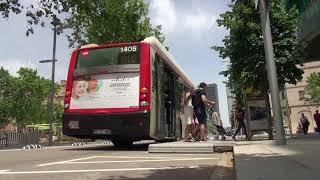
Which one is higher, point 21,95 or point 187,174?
point 21,95

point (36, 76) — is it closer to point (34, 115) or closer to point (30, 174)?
point (34, 115)

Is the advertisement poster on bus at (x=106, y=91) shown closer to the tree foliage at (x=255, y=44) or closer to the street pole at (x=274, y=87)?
the street pole at (x=274, y=87)

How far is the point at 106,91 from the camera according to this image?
14.4m

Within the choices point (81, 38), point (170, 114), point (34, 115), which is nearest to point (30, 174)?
point (170, 114)

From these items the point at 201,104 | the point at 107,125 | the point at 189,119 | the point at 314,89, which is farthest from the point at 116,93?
the point at 314,89

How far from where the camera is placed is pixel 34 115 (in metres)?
76.7

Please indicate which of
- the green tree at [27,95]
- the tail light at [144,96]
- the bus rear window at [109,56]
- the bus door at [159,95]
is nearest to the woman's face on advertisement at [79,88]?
the bus rear window at [109,56]

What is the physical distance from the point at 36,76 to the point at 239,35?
201ft

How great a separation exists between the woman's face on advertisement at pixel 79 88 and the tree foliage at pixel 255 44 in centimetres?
809

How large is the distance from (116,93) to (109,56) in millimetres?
1235

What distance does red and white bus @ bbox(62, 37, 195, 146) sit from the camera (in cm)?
1384

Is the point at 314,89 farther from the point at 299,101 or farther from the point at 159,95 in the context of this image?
the point at 159,95

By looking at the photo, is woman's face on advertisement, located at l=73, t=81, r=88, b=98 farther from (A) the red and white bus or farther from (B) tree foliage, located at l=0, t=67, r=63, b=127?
(B) tree foliage, located at l=0, t=67, r=63, b=127

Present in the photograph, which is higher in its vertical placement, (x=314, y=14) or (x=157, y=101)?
(x=314, y=14)
